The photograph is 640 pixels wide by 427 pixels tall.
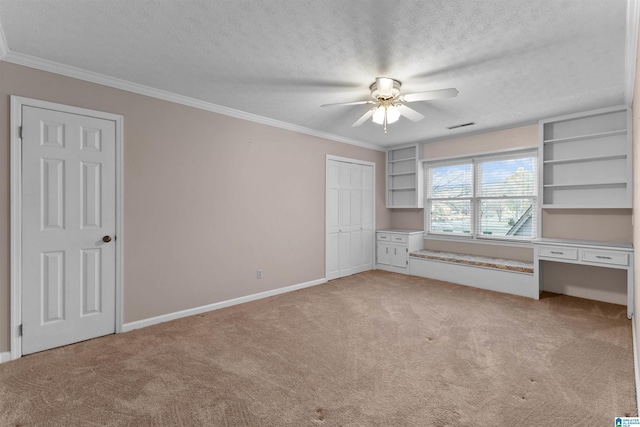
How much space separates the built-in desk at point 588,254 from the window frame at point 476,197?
47 centimetres

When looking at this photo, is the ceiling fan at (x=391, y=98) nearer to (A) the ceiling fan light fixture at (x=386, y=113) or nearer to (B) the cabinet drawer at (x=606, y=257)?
(A) the ceiling fan light fixture at (x=386, y=113)

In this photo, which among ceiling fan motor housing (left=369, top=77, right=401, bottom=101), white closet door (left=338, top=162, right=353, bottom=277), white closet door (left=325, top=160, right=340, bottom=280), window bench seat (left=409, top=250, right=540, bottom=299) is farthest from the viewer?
white closet door (left=338, top=162, right=353, bottom=277)

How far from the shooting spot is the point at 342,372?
2.32 meters

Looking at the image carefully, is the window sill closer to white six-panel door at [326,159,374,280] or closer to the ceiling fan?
white six-panel door at [326,159,374,280]

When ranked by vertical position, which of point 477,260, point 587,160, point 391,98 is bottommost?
point 477,260

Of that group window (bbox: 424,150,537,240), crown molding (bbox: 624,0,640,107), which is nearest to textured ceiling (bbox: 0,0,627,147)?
crown molding (bbox: 624,0,640,107)

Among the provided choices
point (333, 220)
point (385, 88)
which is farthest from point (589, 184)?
point (333, 220)

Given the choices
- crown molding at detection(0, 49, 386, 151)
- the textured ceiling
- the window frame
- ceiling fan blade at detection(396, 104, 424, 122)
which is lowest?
the window frame

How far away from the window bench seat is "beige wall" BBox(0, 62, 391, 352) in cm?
195

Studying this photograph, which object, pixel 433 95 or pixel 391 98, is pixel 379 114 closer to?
pixel 391 98

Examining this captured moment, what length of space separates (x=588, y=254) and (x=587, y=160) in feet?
4.27

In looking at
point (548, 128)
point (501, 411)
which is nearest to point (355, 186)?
point (548, 128)

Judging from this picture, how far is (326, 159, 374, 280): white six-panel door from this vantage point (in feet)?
17.2

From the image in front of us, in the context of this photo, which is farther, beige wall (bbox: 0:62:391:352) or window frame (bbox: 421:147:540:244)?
window frame (bbox: 421:147:540:244)
